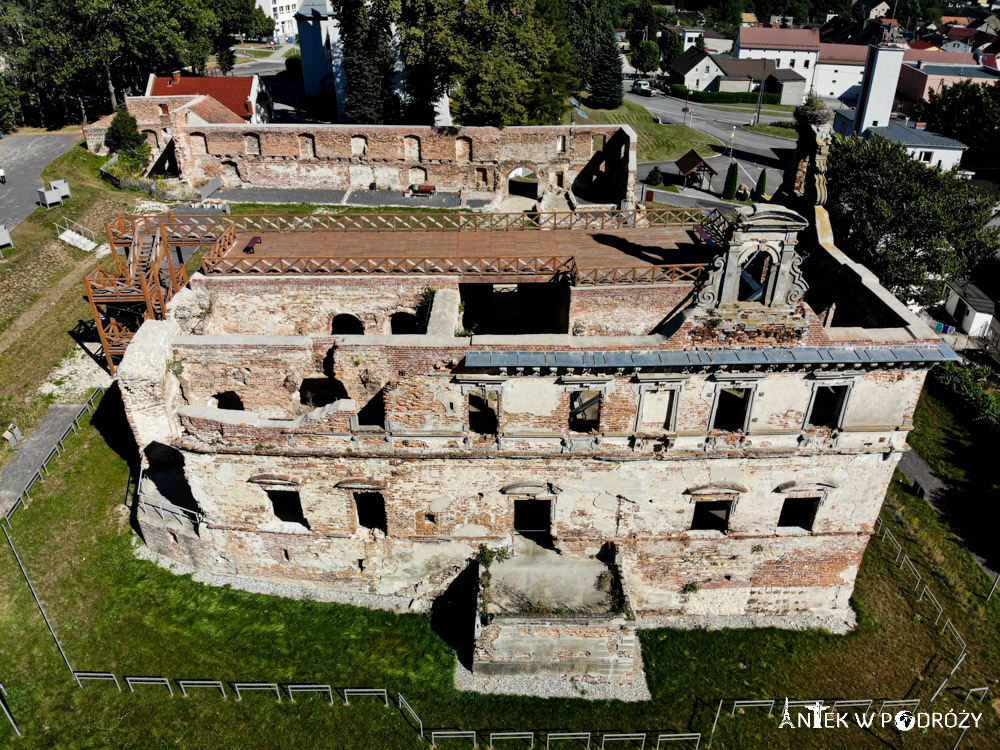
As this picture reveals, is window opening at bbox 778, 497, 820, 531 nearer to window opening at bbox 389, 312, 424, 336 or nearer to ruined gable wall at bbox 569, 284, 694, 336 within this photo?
ruined gable wall at bbox 569, 284, 694, 336

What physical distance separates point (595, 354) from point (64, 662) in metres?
17.5

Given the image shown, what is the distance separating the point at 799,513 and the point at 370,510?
46.6 ft

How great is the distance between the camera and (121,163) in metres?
51.5

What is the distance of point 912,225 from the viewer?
131 feet

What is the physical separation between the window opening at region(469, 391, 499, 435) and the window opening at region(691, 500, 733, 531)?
716 centimetres

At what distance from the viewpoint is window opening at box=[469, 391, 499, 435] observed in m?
20.7

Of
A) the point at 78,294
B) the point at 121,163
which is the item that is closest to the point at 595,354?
the point at 78,294

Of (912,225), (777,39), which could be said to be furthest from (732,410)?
(777,39)

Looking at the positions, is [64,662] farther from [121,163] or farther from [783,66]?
[783,66]

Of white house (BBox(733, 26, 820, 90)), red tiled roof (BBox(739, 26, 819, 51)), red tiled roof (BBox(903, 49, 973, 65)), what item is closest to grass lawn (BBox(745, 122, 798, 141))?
white house (BBox(733, 26, 820, 90))

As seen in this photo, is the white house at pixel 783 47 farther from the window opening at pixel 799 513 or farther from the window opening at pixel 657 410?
the window opening at pixel 657 410

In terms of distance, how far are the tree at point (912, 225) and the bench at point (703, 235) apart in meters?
17.9

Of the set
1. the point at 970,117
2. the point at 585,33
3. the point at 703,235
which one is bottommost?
the point at 970,117

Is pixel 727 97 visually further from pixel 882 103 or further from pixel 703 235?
pixel 703 235
